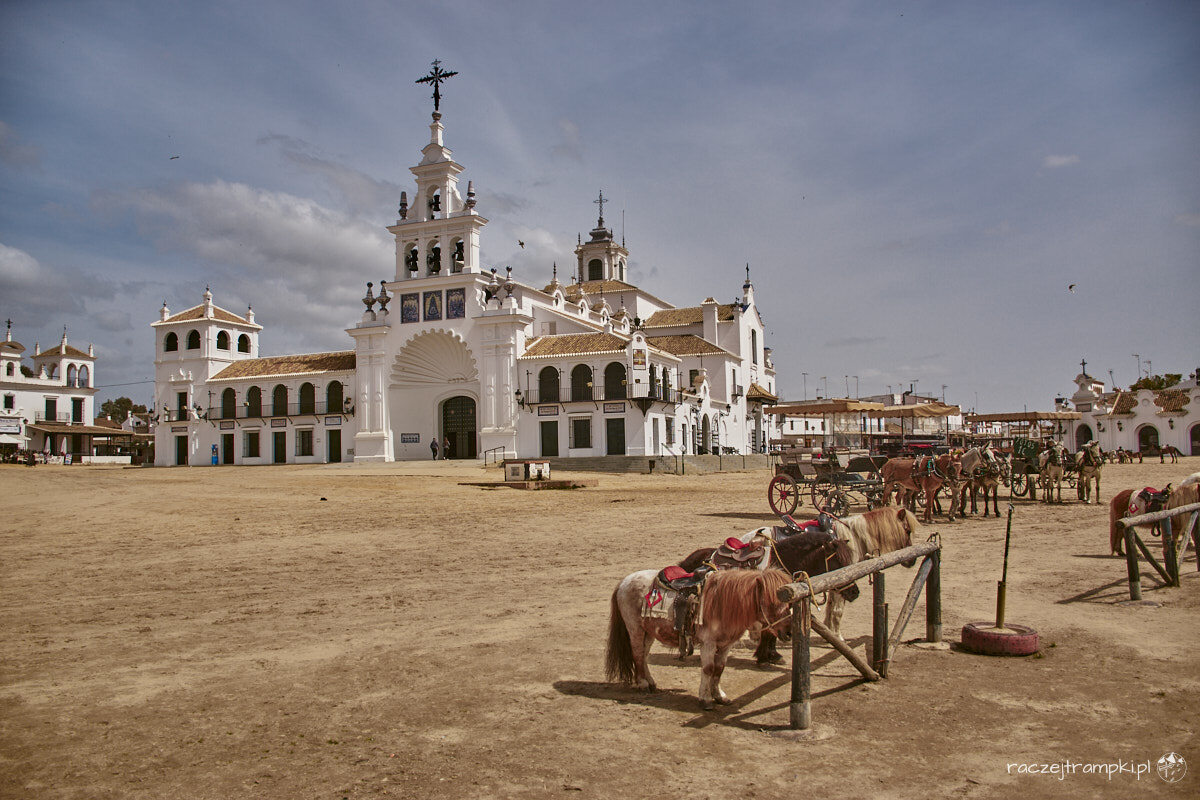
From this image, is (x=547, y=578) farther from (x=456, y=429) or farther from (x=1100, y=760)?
(x=456, y=429)

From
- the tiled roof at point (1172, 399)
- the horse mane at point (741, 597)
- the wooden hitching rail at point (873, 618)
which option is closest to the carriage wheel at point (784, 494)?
the wooden hitching rail at point (873, 618)

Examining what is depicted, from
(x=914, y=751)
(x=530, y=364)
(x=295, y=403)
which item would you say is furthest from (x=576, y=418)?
(x=914, y=751)

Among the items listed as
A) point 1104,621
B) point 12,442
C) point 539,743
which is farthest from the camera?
point 12,442

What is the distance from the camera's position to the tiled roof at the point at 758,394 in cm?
5434

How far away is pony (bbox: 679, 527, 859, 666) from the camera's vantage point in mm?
6660

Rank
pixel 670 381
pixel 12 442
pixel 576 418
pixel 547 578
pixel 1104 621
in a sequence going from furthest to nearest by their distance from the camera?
pixel 12 442 < pixel 670 381 < pixel 576 418 < pixel 547 578 < pixel 1104 621

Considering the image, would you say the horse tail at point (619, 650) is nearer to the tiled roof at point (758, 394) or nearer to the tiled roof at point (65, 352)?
the tiled roof at point (758, 394)

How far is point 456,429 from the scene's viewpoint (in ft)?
147

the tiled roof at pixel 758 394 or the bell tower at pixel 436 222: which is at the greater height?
the bell tower at pixel 436 222

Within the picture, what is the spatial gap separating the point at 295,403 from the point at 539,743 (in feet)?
148

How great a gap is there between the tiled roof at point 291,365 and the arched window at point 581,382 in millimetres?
14525

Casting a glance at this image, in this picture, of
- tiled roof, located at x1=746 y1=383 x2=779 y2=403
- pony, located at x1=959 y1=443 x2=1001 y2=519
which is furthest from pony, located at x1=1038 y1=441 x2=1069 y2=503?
tiled roof, located at x1=746 y1=383 x2=779 y2=403

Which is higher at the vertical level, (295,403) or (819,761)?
(295,403)

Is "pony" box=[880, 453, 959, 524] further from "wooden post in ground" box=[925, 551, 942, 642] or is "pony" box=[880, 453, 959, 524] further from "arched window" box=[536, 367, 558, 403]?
"arched window" box=[536, 367, 558, 403]
